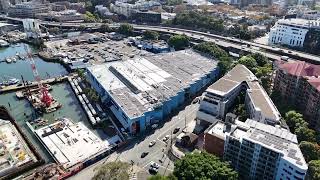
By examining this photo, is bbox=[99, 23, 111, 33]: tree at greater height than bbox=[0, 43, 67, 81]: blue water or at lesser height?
greater

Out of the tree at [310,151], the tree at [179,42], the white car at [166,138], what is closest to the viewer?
the tree at [310,151]

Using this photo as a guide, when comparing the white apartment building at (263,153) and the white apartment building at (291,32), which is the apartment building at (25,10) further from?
the white apartment building at (263,153)

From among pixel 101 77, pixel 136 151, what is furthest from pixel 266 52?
pixel 136 151

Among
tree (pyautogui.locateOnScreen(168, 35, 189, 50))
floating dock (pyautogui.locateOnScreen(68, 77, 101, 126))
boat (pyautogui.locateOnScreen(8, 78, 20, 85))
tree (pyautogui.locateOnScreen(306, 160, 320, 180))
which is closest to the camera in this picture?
tree (pyautogui.locateOnScreen(306, 160, 320, 180))

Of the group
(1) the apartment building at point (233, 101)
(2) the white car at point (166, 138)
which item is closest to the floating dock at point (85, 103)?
(2) the white car at point (166, 138)

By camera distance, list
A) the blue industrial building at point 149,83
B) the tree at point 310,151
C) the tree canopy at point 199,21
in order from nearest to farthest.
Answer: the tree at point 310,151 < the blue industrial building at point 149,83 < the tree canopy at point 199,21

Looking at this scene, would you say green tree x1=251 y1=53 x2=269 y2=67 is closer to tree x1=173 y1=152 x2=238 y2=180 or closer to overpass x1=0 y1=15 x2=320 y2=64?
overpass x1=0 y1=15 x2=320 y2=64

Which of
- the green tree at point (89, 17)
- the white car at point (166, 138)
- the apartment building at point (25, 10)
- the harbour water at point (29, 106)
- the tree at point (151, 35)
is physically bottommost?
the white car at point (166, 138)

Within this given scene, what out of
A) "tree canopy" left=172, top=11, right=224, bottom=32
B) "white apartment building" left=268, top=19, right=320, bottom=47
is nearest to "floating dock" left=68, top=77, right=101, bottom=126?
"tree canopy" left=172, top=11, right=224, bottom=32
